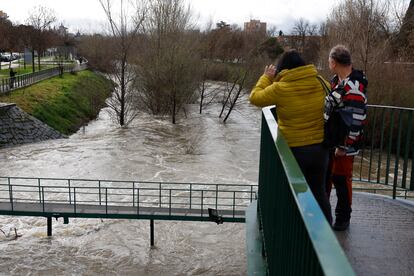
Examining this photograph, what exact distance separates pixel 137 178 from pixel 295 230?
19370mm

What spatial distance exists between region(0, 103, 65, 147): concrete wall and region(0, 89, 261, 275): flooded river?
119 cm

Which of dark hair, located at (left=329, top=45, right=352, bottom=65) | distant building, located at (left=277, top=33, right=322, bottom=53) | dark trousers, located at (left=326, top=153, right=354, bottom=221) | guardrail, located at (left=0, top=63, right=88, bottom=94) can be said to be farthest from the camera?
distant building, located at (left=277, top=33, right=322, bottom=53)

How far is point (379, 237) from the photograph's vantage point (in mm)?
3930

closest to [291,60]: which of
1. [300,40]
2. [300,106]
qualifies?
[300,106]

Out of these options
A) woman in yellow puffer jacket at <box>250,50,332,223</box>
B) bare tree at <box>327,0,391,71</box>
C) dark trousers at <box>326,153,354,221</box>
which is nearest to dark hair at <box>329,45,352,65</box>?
woman in yellow puffer jacket at <box>250,50,332,223</box>

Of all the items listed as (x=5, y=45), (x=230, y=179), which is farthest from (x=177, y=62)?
(x=5, y=45)

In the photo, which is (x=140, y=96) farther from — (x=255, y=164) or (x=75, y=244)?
(x=75, y=244)

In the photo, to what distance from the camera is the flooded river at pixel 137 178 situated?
46.6 feet

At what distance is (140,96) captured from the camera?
3984 cm

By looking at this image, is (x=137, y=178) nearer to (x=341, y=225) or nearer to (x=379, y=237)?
(x=341, y=225)

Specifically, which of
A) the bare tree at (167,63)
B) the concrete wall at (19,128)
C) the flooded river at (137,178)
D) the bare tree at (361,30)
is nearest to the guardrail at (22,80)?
the concrete wall at (19,128)

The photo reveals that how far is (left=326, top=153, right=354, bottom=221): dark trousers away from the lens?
3.96 meters

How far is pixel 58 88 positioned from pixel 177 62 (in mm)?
11924

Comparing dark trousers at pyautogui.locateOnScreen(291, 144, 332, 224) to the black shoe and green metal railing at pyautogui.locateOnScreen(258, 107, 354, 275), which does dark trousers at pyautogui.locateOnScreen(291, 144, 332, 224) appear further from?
the black shoe
